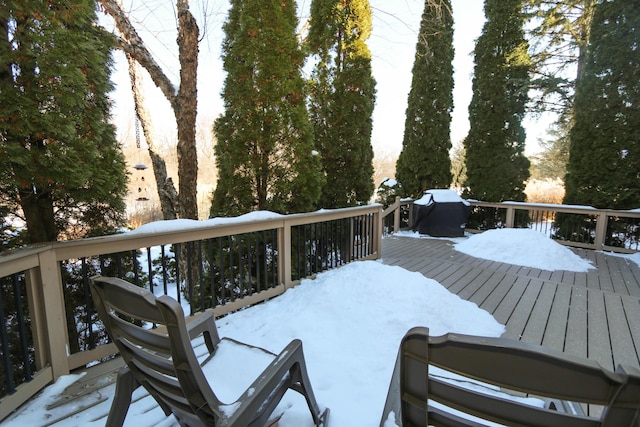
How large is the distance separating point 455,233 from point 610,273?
9.68ft

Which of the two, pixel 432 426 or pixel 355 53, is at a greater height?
pixel 355 53

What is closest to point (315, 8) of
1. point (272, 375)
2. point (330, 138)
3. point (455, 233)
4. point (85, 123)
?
point (330, 138)

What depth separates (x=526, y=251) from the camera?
197 inches

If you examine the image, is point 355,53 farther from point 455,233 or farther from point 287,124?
point 455,233

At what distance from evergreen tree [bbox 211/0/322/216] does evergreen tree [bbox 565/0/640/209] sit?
5.73 meters

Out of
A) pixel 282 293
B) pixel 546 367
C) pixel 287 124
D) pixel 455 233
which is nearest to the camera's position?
pixel 546 367

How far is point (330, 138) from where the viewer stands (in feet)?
18.1

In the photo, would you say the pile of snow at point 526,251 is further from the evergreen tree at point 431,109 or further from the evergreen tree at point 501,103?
the evergreen tree at point 431,109

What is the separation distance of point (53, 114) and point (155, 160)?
5046mm

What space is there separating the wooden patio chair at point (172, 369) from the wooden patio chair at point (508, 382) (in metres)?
0.55

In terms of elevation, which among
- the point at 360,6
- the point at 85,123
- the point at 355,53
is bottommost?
the point at 85,123

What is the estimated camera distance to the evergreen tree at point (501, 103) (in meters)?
7.37

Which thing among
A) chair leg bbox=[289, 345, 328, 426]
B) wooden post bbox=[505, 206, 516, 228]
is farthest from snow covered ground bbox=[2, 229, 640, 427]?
wooden post bbox=[505, 206, 516, 228]

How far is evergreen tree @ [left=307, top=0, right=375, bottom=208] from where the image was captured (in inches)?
217
